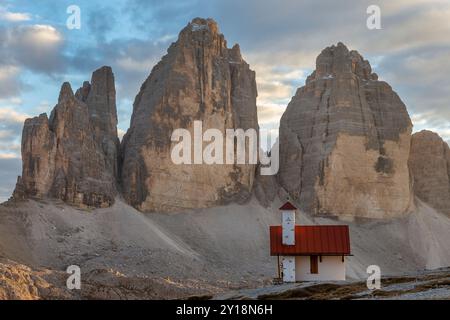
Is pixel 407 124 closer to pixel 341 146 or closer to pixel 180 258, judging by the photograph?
pixel 341 146

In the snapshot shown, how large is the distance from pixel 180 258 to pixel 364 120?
159 feet

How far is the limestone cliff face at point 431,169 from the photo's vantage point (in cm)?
12744

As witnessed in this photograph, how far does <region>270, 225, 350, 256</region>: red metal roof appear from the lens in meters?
53.0

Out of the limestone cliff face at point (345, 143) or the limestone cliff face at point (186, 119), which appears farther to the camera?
the limestone cliff face at point (345, 143)

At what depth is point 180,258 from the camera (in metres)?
81.5

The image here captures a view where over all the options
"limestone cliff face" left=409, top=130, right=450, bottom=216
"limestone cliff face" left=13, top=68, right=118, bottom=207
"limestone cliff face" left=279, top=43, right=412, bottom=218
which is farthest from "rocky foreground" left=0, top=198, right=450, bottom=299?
"limestone cliff face" left=409, top=130, right=450, bottom=216

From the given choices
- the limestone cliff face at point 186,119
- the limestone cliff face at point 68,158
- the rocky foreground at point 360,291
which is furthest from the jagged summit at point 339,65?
the rocky foreground at point 360,291

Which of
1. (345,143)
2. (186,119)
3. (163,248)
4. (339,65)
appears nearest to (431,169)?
(345,143)

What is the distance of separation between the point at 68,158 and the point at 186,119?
19.8 metres

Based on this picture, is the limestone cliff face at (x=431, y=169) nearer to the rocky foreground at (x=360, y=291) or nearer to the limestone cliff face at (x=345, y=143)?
the limestone cliff face at (x=345, y=143)

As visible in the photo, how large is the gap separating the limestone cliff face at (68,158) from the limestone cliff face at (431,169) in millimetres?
55864

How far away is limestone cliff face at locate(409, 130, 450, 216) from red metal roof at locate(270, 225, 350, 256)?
7755 centimetres

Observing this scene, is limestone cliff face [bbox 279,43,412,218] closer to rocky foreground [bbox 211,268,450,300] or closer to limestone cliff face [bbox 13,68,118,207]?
limestone cliff face [bbox 13,68,118,207]

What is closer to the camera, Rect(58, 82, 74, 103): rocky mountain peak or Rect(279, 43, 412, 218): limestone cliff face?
Rect(58, 82, 74, 103): rocky mountain peak
